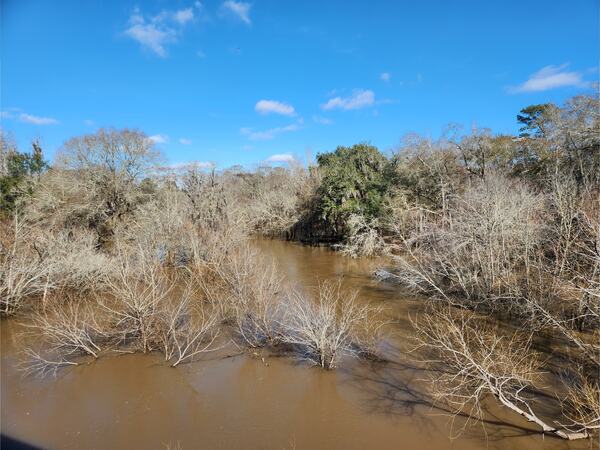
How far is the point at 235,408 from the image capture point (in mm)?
7098

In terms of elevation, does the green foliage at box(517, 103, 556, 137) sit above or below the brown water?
above

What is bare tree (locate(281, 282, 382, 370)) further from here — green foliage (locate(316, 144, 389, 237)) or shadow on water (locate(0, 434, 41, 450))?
green foliage (locate(316, 144, 389, 237))

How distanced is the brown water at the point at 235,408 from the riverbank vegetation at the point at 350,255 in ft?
1.69

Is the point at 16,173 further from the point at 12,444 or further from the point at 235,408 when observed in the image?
the point at 235,408

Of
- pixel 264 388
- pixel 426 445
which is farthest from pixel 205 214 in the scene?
pixel 426 445

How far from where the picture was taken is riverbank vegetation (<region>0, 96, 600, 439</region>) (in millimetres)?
8070

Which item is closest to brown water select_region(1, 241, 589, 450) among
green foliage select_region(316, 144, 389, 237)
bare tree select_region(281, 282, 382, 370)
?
bare tree select_region(281, 282, 382, 370)

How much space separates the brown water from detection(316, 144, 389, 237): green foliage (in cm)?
1508

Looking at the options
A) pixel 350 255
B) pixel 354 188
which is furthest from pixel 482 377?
pixel 354 188

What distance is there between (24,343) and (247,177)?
40036 millimetres

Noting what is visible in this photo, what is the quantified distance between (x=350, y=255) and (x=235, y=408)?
15.8 metres

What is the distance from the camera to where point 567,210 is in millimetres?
9172

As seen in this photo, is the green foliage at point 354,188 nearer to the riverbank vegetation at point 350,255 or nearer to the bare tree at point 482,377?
the riverbank vegetation at point 350,255

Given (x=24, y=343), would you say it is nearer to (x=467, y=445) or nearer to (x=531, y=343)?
(x=467, y=445)
